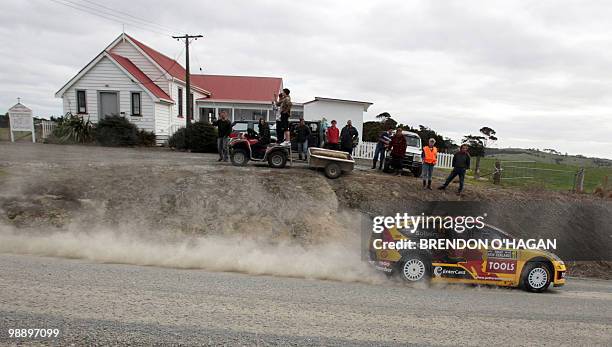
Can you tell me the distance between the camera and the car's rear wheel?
779cm

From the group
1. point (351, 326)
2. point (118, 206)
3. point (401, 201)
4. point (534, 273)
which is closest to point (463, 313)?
point (351, 326)

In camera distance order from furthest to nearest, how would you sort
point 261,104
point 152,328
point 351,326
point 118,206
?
1. point 261,104
2. point 118,206
3. point 351,326
4. point 152,328

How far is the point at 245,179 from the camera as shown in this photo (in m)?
12.2

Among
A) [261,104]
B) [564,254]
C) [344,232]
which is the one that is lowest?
[564,254]

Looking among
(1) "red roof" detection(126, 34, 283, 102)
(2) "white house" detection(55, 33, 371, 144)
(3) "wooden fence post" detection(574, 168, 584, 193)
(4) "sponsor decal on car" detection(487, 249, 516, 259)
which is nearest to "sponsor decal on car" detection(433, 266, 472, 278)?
(4) "sponsor decal on car" detection(487, 249, 516, 259)

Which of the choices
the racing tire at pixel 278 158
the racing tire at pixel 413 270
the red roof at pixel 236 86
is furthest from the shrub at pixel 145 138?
the racing tire at pixel 413 270

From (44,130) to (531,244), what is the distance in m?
27.2

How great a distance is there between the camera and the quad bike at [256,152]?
1380cm

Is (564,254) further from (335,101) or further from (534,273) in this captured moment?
(335,101)

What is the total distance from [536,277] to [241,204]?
25.0 feet

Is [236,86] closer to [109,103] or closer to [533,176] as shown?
[109,103]

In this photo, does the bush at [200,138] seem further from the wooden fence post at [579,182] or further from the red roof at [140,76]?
the wooden fence post at [579,182]

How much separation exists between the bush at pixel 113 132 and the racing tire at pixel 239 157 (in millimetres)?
12347

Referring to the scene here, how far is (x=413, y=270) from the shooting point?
25.6 ft
